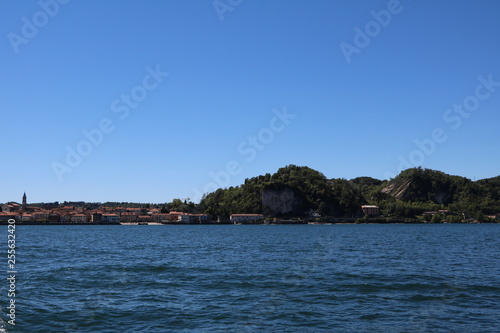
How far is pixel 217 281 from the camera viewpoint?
2709 cm

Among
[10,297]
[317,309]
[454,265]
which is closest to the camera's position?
[317,309]

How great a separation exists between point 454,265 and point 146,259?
24.8 meters

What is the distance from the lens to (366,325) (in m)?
17.1

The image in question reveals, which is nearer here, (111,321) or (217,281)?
(111,321)

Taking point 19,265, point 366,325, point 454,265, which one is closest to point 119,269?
point 19,265

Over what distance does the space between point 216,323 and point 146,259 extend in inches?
964

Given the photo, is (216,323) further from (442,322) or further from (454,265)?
(454,265)

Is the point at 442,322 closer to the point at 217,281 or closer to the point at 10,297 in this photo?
the point at 217,281

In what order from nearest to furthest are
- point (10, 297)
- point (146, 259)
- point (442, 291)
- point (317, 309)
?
point (317, 309)
point (10, 297)
point (442, 291)
point (146, 259)

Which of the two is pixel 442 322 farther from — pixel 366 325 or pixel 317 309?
pixel 317 309

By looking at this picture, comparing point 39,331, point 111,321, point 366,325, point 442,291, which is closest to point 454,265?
point 442,291

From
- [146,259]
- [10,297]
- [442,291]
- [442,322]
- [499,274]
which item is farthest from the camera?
[146,259]

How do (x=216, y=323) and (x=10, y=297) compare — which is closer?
(x=216, y=323)

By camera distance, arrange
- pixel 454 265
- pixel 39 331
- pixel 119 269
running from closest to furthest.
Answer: pixel 39 331 → pixel 119 269 → pixel 454 265
